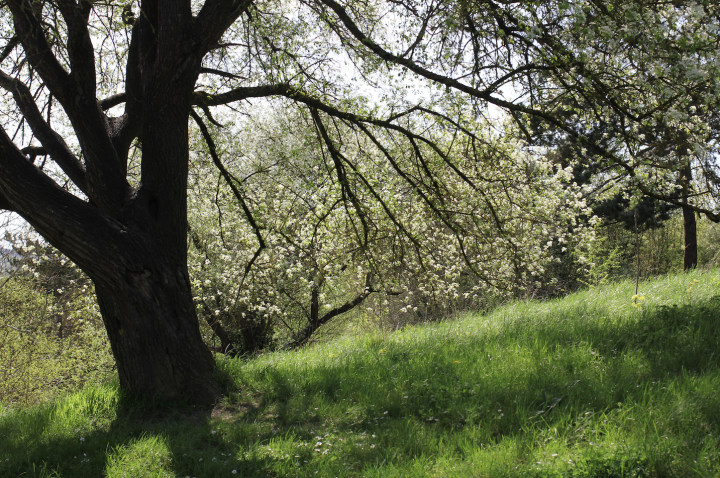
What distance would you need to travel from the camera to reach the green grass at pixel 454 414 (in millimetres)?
2906

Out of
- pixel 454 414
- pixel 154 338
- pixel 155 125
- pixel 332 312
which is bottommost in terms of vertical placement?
pixel 332 312

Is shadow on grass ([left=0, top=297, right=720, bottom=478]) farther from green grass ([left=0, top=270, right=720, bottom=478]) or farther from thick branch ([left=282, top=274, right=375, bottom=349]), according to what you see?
thick branch ([left=282, top=274, right=375, bottom=349])

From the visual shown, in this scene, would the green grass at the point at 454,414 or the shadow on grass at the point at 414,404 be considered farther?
the shadow on grass at the point at 414,404

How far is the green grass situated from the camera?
291 centimetres

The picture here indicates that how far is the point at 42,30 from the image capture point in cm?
478

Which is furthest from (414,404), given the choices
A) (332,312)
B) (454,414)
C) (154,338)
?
(332,312)

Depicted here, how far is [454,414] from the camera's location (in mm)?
3676

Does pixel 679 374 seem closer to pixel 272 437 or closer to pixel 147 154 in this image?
pixel 272 437

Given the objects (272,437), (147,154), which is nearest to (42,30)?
(147,154)

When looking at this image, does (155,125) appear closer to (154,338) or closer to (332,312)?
(154,338)

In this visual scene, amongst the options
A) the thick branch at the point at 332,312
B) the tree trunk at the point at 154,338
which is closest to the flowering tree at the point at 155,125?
the tree trunk at the point at 154,338

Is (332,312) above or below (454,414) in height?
below

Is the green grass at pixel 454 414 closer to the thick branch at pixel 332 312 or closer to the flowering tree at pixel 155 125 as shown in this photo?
the flowering tree at pixel 155 125

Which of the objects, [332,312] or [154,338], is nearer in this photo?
[154,338]
